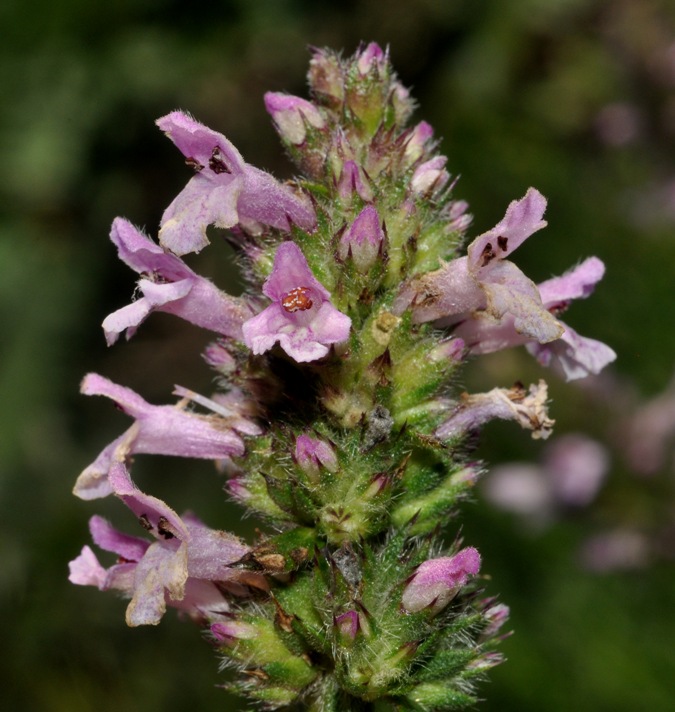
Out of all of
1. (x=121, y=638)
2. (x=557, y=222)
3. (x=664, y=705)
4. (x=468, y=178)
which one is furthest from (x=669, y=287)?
(x=121, y=638)

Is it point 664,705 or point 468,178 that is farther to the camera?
point 468,178

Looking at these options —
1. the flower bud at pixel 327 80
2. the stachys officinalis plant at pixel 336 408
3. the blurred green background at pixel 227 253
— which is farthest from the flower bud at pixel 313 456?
the blurred green background at pixel 227 253

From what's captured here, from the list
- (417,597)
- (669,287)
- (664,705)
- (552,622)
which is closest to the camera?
(417,597)

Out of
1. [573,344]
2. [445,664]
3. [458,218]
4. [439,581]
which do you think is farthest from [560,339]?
[445,664]

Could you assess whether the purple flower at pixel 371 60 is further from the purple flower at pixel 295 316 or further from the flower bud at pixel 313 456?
the flower bud at pixel 313 456

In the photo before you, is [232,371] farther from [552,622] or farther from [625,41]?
[625,41]

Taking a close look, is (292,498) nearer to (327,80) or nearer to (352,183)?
(352,183)

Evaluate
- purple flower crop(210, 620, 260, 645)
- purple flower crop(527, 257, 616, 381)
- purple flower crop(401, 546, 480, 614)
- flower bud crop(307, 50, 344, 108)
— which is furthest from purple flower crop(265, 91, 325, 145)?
purple flower crop(210, 620, 260, 645)
